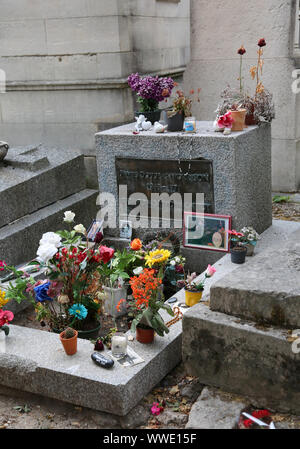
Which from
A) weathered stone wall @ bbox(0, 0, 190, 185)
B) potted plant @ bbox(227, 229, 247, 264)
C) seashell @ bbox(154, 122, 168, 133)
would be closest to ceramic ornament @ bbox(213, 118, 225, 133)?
seashell @ bbox(154, 122, 168, 133)

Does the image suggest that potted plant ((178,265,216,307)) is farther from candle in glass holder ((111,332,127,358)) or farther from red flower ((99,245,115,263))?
candle in glass holder ((111,332,127,358))

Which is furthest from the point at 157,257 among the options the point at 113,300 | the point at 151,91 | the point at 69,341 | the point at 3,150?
the point at 3,150

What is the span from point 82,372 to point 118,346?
1.05 ft

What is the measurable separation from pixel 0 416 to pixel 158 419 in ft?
3.81

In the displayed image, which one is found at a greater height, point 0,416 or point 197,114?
point 197,114

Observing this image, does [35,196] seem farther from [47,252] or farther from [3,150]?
[47,252]

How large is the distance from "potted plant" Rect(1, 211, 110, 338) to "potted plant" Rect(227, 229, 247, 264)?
1.44m

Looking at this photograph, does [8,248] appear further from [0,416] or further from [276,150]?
[276,150]

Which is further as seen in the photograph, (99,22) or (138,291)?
(99,22)

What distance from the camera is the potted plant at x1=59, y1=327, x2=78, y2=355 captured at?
404 centimetres

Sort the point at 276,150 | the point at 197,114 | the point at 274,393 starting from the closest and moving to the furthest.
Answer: the point at 274,393, the point at 276,150, the point at 197,114

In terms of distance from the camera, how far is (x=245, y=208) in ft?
19.6

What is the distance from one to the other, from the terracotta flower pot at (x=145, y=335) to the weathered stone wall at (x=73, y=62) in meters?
4.21

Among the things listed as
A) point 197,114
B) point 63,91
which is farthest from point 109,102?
point 197,114
